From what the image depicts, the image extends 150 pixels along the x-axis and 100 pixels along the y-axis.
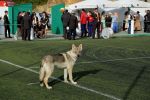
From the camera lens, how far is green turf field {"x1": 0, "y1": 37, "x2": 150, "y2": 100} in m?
11.6

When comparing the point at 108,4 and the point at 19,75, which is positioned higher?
the point at 108,4

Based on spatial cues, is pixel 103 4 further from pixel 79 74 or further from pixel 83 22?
pixel 79 74

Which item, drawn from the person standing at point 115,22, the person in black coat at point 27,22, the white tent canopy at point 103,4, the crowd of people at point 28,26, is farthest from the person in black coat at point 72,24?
the white tent canopy at point 103,4

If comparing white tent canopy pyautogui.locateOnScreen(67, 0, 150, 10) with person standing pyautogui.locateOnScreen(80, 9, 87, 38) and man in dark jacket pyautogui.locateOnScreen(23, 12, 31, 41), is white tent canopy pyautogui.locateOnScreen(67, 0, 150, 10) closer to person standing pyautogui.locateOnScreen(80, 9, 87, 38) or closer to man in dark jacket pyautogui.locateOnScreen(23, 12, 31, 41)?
person standing pyautogui.locateOnScreen(80, 9, 87, 38)

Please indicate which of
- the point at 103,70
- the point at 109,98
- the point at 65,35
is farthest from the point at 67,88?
the point at 65,35

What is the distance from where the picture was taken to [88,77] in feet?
47.7

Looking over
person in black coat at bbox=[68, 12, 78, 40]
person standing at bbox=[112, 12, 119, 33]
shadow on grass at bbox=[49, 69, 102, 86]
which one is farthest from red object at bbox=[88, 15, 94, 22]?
shadow on grass at bbox=[49, 69, 102, 86]

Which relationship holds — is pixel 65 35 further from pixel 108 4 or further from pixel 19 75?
pixel 19 75

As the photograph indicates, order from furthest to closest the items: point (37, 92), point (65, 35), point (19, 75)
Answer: point (65, 35), point (19, 75), point (37, 92)

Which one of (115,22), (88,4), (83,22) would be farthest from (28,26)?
(88,4)

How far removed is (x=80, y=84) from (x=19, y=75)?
255cm

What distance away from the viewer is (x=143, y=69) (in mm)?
16547

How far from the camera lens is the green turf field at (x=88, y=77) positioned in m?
11.6

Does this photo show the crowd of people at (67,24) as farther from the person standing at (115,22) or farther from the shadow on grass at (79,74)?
the shadow on grass at (79,74)
